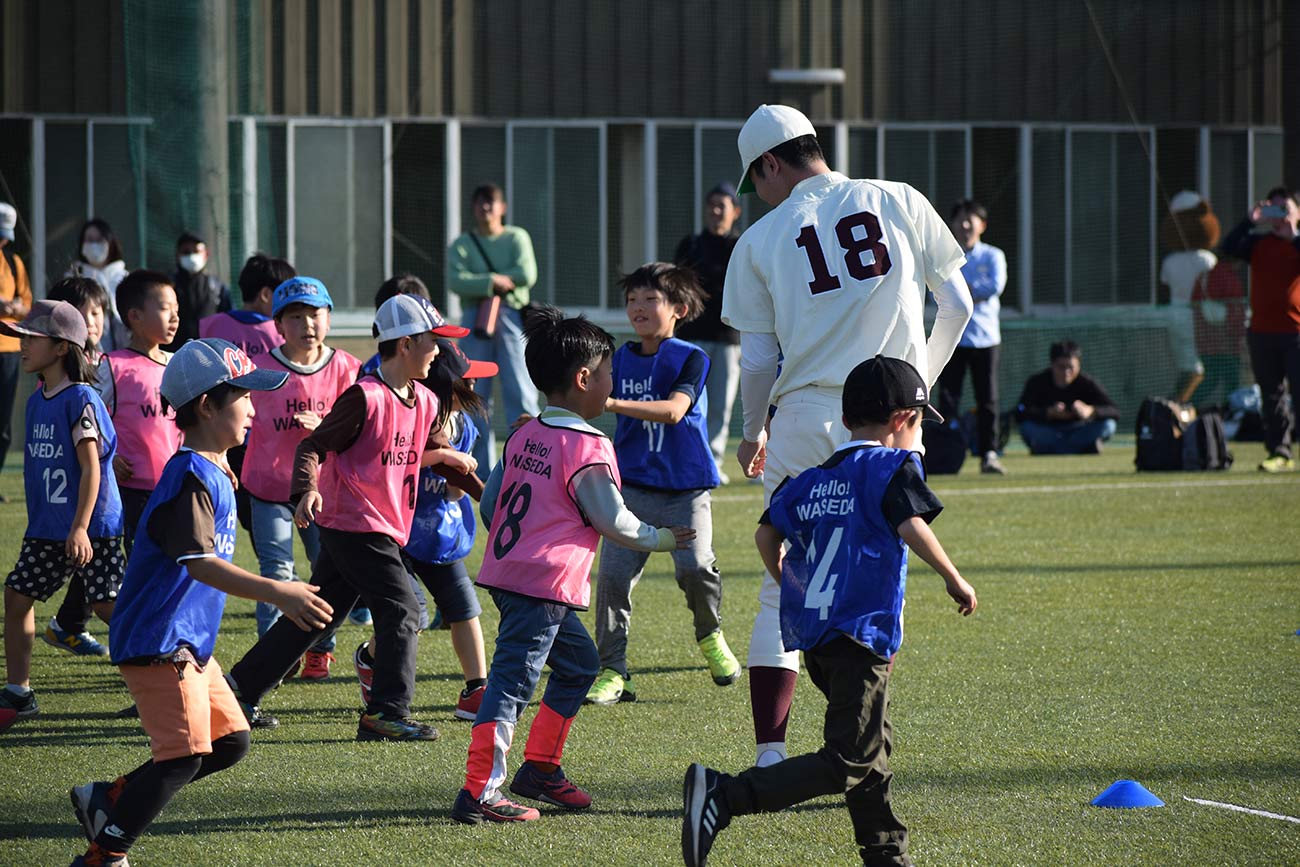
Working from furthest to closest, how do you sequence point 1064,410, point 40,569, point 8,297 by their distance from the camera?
1. point 1064,410
2. point 8,297
3. point 40,569

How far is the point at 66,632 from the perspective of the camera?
7340mm

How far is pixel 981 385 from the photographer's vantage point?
14273mm

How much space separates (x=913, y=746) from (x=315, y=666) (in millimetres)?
2613

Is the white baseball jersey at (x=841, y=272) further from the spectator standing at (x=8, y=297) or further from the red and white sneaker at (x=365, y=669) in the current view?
the spectator standing at (x=8, y=297)

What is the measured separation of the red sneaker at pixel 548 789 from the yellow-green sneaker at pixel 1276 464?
10.4 m

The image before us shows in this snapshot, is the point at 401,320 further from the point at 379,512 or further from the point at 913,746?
the point at 913,746

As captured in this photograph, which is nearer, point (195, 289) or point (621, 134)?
point (195, 289)

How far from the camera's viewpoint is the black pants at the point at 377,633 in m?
5.64

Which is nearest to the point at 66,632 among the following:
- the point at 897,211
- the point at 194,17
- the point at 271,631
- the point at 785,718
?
the point at 271,631

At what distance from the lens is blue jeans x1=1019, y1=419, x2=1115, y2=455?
52.1ft

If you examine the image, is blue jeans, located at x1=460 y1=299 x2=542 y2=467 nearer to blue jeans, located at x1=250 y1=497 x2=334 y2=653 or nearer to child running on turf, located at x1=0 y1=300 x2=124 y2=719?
blue jeans, located at x1=250 y1=497 x2=334 y2=653

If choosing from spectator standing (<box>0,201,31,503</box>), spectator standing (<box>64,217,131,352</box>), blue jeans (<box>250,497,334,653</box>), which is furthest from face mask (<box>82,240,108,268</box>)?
blue jeans (<box>250,497,334,653</box>)

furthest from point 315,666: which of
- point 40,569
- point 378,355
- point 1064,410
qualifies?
point 1064,410

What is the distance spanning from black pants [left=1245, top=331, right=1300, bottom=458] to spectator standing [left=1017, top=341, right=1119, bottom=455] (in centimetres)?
228
